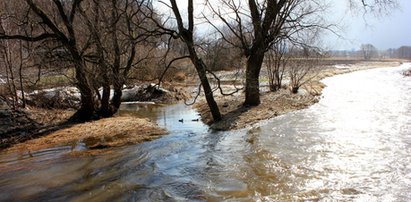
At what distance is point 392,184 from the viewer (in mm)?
8078

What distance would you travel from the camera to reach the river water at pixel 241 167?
803cm

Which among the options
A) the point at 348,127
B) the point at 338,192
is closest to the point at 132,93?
the point at 348,127

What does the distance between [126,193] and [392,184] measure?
5394 millimetres

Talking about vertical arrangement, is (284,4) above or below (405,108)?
above

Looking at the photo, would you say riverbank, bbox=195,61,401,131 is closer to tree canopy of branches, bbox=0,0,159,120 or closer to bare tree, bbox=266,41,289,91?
bare tree, bbox=266,41,289,91

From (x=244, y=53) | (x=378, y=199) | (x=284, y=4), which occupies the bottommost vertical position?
(x=378, y=199)

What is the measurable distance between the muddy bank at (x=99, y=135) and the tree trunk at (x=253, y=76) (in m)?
4.85

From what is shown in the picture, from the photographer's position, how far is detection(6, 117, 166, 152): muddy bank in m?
13.3

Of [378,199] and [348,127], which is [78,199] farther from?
[348,127]

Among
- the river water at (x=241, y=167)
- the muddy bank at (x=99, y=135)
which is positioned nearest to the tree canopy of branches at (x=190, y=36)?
the river water at (x=241, y=167)

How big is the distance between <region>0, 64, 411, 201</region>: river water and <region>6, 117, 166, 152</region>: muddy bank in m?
0.75

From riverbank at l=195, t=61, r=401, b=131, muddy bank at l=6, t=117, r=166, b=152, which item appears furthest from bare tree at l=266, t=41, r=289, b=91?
muddy bank at l=6, t=117, r=166, b=152

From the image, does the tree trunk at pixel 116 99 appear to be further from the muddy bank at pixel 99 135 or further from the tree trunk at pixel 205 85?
the tree trunk at pixel 205 85

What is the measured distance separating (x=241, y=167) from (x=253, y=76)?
29.3 ft
